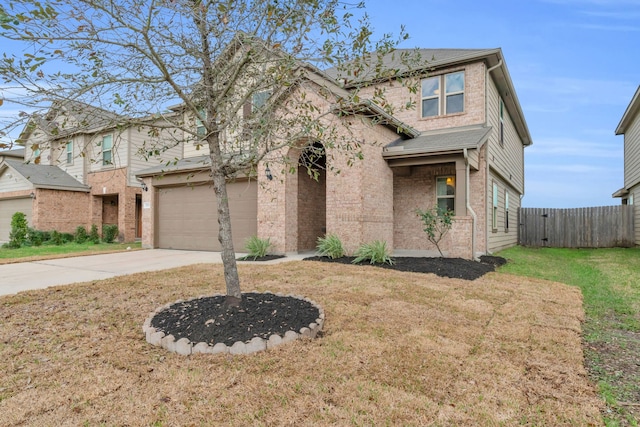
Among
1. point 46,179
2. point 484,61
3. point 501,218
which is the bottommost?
point 501,218

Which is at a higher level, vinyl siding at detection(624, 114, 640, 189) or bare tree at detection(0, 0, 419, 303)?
vinyl siding at detection(624, 114, 640, 189)

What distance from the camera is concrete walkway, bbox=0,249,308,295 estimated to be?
21.7ft

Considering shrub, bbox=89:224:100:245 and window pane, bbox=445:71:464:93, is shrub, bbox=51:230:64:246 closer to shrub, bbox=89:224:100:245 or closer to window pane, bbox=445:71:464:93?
shrub, bbox=89:224:100:245

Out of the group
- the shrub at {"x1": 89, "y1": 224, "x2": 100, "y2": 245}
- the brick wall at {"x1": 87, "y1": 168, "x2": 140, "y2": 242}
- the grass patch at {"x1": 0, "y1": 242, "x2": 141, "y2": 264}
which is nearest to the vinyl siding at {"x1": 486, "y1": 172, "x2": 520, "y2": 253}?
the grass patch at {"x1": 0, "y1": 242, "x2": 141, "y2": 264}

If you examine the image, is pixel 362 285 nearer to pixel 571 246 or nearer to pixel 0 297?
pixel 0 297

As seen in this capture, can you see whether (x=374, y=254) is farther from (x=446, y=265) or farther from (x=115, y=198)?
(x=115, y=198)

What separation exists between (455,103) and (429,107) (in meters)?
0.83

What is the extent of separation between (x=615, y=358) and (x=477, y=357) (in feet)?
4.62

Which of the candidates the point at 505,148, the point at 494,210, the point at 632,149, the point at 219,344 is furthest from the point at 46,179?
the point at 632,149

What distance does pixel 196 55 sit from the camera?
3.97 m

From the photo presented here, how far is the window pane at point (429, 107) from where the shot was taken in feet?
37.5

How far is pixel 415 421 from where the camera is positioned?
217 cm

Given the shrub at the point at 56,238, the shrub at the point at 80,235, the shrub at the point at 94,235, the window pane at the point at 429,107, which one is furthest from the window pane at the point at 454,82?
the shrub at the point at 56,238

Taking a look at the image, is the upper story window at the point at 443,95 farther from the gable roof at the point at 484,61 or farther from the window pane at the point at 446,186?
the window pane at the point at 446,186
